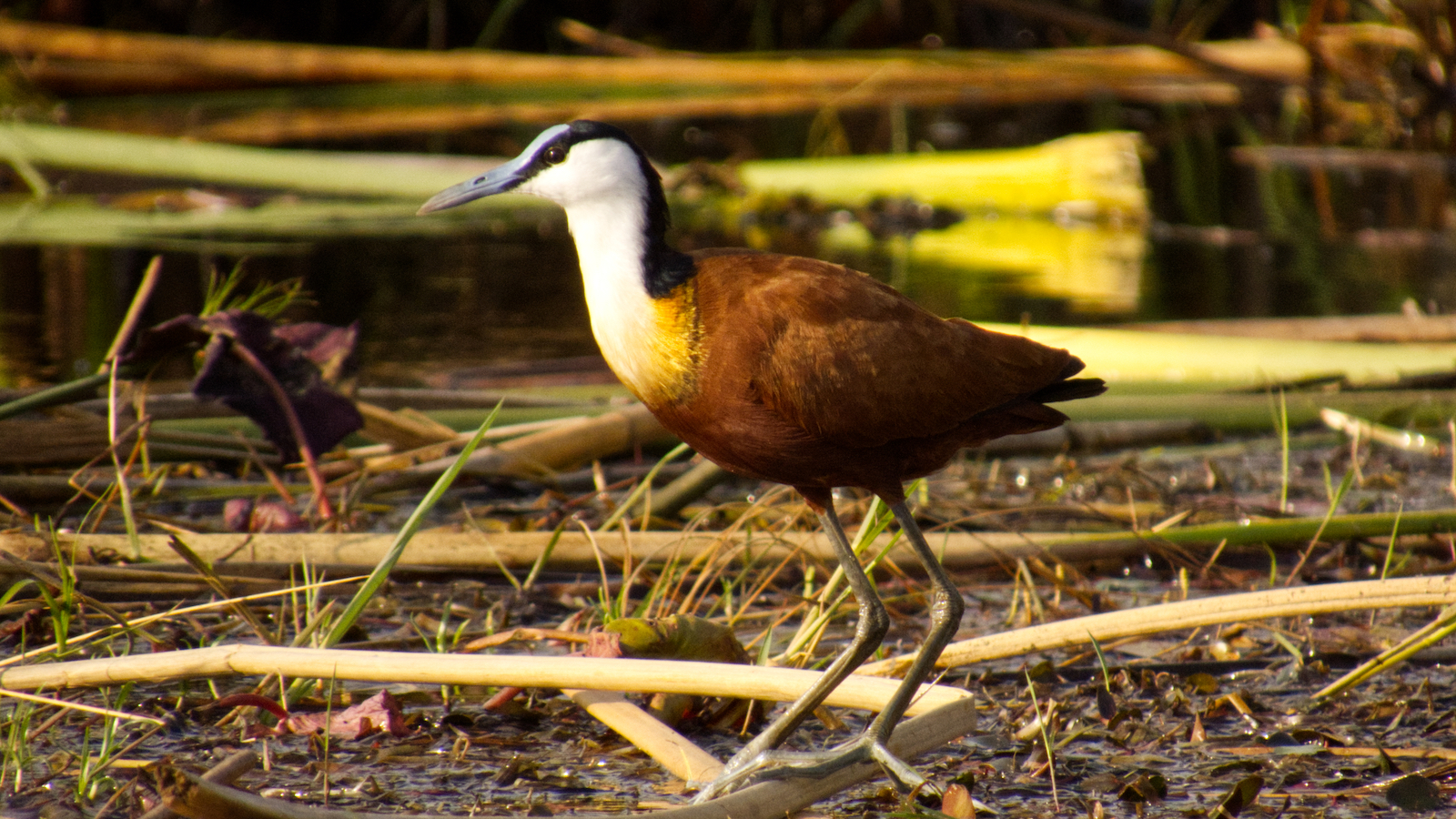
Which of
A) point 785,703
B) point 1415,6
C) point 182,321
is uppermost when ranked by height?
point 1415,6

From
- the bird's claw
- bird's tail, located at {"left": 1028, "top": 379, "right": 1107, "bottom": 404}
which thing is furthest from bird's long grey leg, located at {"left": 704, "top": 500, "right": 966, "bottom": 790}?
bird's tail, located at {"left": 1028, "top": 379, "right": 1107, "bottom": 404}

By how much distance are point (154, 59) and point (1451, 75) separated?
23.4ft

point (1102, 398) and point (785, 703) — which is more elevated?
point (1102, 398)

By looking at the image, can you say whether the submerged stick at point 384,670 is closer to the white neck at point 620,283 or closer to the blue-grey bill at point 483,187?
the white neck at point 620,283

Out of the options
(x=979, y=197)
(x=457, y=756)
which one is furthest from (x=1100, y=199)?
(x=457, y=756)

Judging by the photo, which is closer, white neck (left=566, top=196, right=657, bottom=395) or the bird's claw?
the bird's claw

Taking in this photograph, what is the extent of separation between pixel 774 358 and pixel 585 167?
40cm

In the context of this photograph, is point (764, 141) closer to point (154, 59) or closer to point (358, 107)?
point (358, 107)

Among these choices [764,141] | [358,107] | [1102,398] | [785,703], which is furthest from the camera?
[764,141]

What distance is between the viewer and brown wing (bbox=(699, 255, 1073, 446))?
2340 millimetres

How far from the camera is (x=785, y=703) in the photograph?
2838 millimetres

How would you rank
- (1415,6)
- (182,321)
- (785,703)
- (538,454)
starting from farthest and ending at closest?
1. (1415,6)
2. (538,454)
3. (182,321)
4. (785,703)

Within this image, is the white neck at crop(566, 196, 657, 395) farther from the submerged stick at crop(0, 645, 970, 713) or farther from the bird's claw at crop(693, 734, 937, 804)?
the bird's claw at crop(693, 734, 937, 804)

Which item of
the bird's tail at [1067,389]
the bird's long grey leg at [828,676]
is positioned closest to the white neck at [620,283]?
the bird's long grey leg at [828,676]
